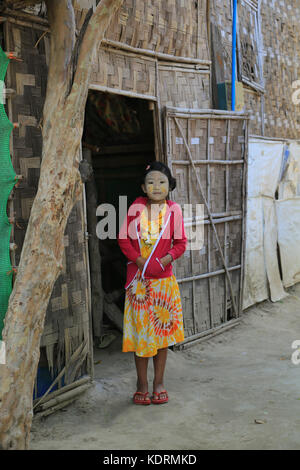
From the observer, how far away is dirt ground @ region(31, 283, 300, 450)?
3.20 meters

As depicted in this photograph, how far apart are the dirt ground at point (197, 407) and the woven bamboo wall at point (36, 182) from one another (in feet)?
1.58

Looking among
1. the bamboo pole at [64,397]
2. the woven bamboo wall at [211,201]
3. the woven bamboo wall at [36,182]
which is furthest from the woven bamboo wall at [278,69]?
the bamboo pole at [64,397]

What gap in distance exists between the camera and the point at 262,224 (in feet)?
22.3

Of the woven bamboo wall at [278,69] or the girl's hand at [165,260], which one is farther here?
the woven bamboo wall at [278,69]

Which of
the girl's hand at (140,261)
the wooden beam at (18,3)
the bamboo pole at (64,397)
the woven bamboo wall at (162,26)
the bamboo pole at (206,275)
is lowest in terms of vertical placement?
the bamboo pole at (64,397)

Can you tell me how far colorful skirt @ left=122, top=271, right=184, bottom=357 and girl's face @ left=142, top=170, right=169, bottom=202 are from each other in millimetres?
564

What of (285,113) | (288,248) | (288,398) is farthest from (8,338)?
(285,113)

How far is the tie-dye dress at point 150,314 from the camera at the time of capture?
12.5ft

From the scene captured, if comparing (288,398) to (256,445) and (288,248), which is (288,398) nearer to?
(256,445)

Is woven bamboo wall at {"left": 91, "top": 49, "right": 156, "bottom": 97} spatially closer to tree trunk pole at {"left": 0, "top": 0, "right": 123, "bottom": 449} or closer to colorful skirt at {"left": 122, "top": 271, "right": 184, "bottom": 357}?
tree trunk pole at {"left": 0, "top": 0, "right": 123, "bottom": 449}

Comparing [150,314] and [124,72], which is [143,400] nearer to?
[150,314]

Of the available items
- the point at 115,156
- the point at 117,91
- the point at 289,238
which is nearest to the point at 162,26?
the point at 117,91

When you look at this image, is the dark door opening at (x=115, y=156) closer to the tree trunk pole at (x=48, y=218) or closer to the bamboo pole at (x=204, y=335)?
the bamboo pole at (x=204, y=335)

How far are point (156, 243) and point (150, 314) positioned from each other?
1.67 ft
